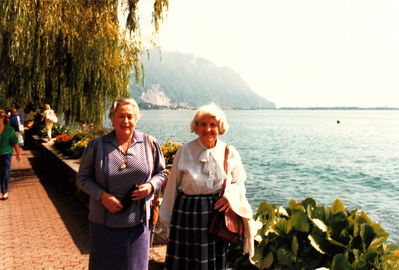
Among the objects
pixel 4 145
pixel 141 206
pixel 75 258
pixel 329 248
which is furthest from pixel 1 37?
pixel 329 248

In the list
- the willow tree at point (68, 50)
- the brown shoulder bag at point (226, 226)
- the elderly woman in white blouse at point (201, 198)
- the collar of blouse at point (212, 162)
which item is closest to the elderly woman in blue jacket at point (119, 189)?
the elderly woman in white blouse at point (201, 198)

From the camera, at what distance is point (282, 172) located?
81.6 feet

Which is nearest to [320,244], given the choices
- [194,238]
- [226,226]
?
[226,226]

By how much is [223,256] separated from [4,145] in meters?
5.97

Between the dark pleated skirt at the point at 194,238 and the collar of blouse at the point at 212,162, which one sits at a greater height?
the collar of blouse at the point at 212,162

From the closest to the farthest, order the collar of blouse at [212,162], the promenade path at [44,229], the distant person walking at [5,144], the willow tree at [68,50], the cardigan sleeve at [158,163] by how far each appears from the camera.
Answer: the collar of blouse at [212,162] < the cardigan sleeve at [158,163] < the promenade path at [44,229] < the distant person walking at [5,144] < the willow tree at [68,50]

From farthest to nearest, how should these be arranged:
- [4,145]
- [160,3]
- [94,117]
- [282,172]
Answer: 1. [282,172]
2. [94,117]
3. [160,3]
4. [4,145]

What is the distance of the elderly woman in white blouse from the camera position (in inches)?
108

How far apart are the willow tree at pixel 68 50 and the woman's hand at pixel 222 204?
8245 mm

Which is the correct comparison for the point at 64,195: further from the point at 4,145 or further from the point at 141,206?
the point at 141,206

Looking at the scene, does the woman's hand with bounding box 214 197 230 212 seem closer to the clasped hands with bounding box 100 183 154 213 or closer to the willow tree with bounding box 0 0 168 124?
the clasped hands with bounding box 100 183 154 213

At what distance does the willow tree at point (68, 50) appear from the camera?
945 centimetres

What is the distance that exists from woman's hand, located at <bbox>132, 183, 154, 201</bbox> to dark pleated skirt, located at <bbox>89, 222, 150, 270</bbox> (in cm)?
27

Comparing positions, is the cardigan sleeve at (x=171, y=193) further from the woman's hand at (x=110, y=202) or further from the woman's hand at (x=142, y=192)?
the woman's hand at (x=110, y=202)
